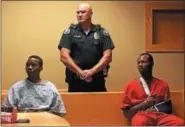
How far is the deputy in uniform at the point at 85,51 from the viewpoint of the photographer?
3.71m

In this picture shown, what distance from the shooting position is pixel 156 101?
11.3ft

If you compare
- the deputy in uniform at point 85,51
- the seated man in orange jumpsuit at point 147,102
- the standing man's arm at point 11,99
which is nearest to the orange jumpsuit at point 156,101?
the seated man in orange jumpsuit at point 147,102

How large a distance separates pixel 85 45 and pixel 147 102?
0.83 m

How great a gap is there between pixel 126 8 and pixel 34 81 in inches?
76.2

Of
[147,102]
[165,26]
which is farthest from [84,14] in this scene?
[165,26]

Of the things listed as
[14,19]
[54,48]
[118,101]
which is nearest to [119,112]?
[118,101]

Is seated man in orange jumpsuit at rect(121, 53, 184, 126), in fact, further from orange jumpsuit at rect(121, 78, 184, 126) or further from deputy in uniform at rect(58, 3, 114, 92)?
deputy in uniform at rect(58, 3, 114, 92)

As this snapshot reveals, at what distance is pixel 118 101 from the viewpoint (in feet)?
12.2

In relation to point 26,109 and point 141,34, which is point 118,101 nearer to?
point 26,109

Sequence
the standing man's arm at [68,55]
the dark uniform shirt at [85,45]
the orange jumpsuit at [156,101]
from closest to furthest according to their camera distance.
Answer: the orange jumpsuit at [156,101] < the standing man's arm at [68,55] < the dark uniform shirt at [85,45]

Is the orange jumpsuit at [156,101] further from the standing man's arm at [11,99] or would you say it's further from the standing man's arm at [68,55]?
the standing man's arm at [11,99]

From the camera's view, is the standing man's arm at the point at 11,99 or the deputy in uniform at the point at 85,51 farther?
the deputy in uniform at the point at 85,51

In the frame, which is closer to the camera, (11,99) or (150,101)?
(11,99)

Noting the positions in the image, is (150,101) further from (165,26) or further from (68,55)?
(165,26)
